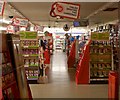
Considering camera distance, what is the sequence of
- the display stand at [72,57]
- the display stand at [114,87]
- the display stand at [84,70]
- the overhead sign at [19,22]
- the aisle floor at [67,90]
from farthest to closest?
the overhead sign at [19,22] < the display stand at [72,57] < the display stand at [84,70] < the aisle floor at [67,90] < the display stand at [114,87]

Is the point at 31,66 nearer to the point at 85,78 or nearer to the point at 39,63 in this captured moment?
the point at 39,63

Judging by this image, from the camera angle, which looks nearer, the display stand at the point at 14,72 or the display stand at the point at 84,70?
the display stand at the point at 14,72

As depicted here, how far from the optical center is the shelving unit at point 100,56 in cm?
1016

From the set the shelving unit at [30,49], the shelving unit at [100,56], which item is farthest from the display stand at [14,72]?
the shelving unit at [100,56]

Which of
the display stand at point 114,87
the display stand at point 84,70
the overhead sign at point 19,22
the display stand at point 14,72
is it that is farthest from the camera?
the overhead sign at point 19,22

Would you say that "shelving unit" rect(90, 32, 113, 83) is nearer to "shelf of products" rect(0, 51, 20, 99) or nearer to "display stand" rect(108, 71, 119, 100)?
"display stand" rect(108, 71, 119, 100)

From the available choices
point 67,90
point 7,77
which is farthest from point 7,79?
point 67,90

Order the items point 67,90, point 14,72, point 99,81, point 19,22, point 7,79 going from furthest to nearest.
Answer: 1. point 19,22
2. point 99,81
3. point 67,90
4. point 14,72
5. point 7,79

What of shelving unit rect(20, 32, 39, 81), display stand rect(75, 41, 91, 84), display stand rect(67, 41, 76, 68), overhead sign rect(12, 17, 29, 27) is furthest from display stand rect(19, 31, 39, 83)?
overhead sign rect(12, 17, 29, 27)

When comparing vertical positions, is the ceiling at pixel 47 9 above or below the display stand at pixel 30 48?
above

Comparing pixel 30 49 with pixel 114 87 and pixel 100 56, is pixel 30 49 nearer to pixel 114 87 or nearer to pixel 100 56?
pixel 100 56

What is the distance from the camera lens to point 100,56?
33.7 feet

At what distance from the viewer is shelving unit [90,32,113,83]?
33.3 feet

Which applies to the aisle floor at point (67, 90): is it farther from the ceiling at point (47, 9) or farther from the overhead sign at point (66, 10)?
the ceiling at point (47, 9)
